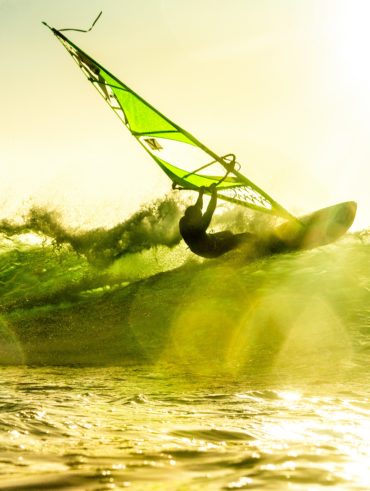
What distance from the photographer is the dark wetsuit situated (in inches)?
218

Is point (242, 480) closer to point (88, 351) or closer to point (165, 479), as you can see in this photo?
point (165, 479)

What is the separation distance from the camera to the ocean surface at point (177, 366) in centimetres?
261

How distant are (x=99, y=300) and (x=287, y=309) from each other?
4842 millimetres

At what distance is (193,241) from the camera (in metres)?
5.68

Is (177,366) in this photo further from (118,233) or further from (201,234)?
(118,233)

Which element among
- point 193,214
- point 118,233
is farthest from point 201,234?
point 118,233

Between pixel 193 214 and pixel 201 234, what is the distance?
24 centimetres

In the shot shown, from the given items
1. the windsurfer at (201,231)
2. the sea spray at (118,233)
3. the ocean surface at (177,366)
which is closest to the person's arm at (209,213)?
the windsurfer at (201,231)

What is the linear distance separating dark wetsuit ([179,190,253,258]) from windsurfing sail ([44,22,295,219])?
639 millimetres

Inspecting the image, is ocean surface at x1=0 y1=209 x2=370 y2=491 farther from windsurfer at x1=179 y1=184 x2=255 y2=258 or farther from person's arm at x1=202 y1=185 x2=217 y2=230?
person's arm at x1=202 y1=185 x2=217 y2=230

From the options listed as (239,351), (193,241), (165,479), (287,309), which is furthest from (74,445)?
(287,309)

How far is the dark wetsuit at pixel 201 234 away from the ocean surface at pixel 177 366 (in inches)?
58.3

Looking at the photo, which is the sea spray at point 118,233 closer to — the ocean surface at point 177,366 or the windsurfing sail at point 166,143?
the ocean surface at point 177,366

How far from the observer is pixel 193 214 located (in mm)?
5559
